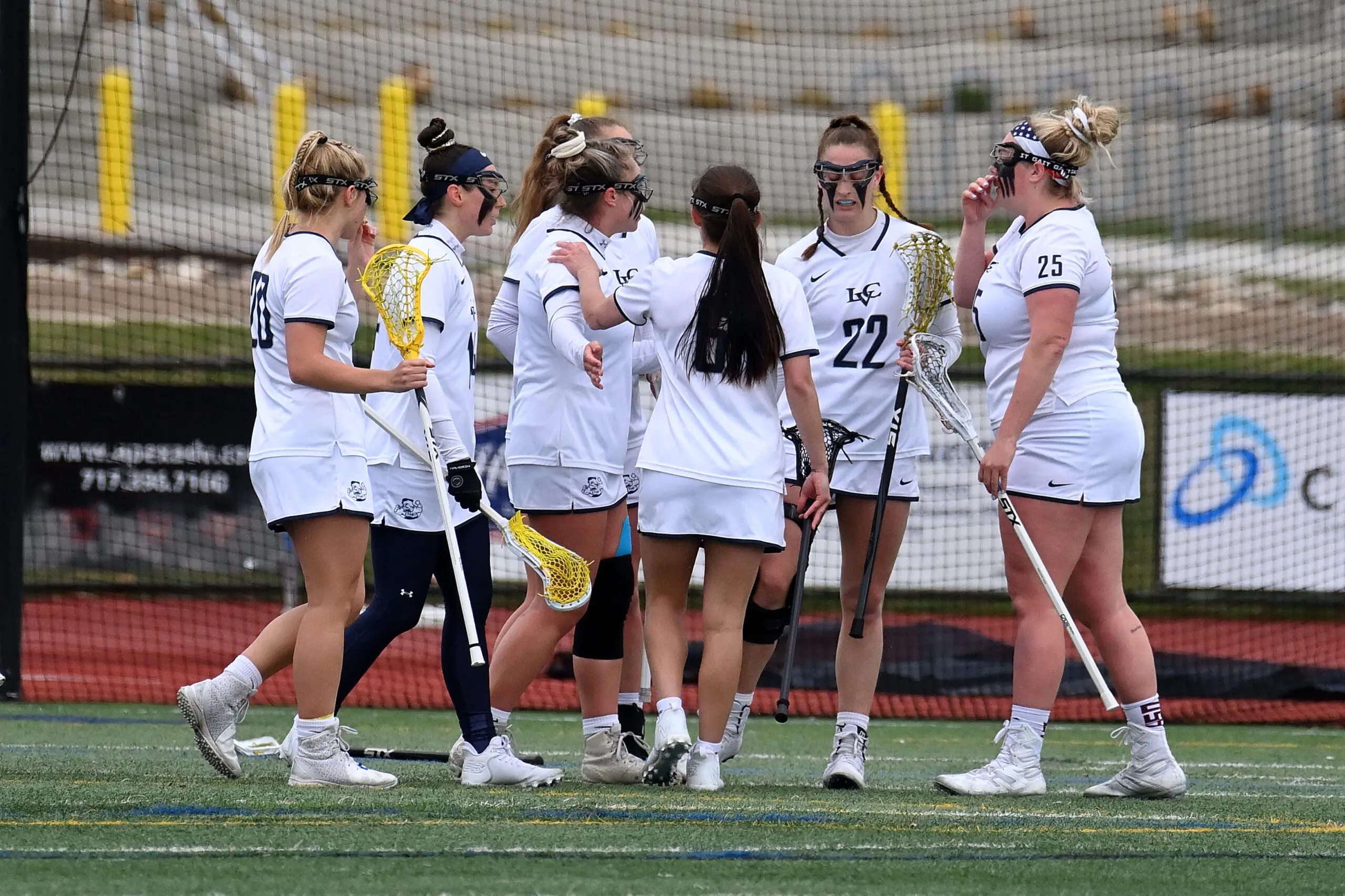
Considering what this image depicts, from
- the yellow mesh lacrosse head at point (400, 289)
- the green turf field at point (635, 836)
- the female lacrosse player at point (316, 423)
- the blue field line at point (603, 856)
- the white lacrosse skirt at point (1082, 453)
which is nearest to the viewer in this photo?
the green turf field at point (635, 836)

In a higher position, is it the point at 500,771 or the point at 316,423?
the point at 316,423

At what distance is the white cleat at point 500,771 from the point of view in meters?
5.48

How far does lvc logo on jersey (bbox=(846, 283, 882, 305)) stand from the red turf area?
3633 millimetres

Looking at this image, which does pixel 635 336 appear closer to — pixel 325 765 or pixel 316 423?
pixel 316 423

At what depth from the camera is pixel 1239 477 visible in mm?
10594

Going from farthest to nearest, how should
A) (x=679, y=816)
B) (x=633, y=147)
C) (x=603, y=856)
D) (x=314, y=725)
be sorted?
(x=633, y=147), (x=314, y=725), (x=679, y=816), (x=603, y=856)

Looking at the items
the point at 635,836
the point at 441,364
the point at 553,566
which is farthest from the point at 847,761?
the point at 441,364

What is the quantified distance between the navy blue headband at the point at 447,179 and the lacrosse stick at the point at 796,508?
1254 millimetres

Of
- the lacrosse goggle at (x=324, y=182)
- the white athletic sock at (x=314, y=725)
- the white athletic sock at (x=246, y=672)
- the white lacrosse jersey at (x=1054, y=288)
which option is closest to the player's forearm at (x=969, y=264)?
the white lacrosse jersey at (x=1054, y=288)

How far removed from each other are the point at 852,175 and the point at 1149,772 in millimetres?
2026

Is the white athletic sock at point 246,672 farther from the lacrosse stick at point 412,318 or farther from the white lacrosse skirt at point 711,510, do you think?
the white lacrosse skirt at point 711,510

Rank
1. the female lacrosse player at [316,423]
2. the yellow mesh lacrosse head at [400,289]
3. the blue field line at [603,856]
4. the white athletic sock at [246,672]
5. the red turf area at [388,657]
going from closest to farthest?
the blue field line at [603,856] < the female lacrosse player at [316,423] < the yellow mesh lacrosse head at [400,289] < the white athletic sock at [246,672] < the red turf area at [388,657]

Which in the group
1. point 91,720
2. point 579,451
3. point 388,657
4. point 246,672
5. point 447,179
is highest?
point 447,179

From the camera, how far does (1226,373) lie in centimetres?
1058
